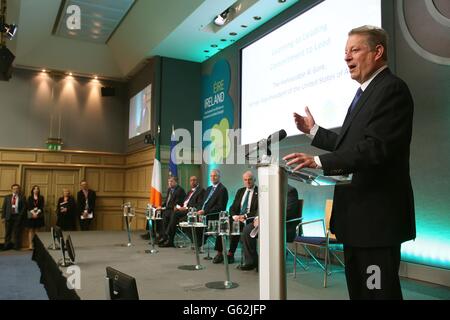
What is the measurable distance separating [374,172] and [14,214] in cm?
880

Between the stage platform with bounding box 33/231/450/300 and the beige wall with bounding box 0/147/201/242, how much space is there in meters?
3.42

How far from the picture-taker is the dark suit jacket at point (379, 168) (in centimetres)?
108

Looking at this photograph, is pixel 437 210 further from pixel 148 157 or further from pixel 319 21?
pixel 148 157

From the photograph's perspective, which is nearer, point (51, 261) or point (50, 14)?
point (51, 261)

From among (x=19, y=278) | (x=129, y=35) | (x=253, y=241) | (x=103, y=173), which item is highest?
(x=129, y=35)

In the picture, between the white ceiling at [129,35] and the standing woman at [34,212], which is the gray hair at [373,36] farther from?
the standing woman at [34,212]

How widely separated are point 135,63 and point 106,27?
1.03 meters

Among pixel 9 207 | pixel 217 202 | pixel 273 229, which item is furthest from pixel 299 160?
pixel 9 207

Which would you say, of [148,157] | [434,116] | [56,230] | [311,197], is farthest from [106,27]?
[434,116]

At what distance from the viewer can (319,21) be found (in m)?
4.79

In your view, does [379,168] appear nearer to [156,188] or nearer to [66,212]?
[156,188]

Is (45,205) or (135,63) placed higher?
(135,63)

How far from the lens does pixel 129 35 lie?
8.41m

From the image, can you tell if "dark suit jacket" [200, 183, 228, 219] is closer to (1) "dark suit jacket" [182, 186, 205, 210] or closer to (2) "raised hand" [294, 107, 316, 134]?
(1) "dark suit jacket" [182, 186, 205, 210]
